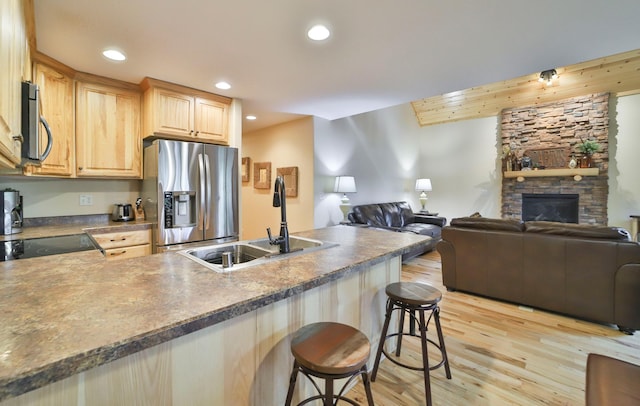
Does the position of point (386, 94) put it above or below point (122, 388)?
above

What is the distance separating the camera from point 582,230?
256 centimetres

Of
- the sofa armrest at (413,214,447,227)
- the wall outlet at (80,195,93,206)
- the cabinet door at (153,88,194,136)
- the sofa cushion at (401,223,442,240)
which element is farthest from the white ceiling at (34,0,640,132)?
the sofa armrest at (413,214,447,227)

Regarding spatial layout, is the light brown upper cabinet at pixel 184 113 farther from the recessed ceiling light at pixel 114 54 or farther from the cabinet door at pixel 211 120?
the recessed ceiling light at pixel 114 54

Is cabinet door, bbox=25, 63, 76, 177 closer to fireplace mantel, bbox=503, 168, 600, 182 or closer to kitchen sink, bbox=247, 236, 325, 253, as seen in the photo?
kitchen sink, bbox=247, 236, 325, 253

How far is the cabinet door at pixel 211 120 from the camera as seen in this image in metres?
3.11

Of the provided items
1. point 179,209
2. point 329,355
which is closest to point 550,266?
point 329,355

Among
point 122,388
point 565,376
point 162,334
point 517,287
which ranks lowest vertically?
point 565,376

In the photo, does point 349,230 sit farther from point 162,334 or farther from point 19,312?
point 19,312

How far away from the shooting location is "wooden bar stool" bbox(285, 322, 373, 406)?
3.43ft

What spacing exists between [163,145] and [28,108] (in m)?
1.22

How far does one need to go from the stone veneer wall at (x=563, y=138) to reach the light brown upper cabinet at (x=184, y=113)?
19.8 ft

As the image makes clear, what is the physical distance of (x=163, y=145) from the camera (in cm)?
270

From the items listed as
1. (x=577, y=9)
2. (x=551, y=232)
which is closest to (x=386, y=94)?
(x=577, y=9)

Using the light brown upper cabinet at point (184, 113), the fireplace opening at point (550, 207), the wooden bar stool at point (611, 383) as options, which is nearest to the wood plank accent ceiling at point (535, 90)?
the fireplace opening at point (550, 207)
